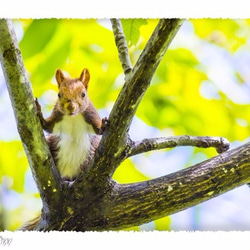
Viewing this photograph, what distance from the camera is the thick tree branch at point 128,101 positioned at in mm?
931

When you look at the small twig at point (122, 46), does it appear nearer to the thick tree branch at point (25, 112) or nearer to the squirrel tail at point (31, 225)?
the thick tree branch at point (25, 112)

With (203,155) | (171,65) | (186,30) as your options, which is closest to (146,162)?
(203,155)

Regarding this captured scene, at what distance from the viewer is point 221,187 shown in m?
1.06

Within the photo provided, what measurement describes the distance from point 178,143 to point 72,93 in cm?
29

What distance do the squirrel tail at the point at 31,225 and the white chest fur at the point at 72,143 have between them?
140mm

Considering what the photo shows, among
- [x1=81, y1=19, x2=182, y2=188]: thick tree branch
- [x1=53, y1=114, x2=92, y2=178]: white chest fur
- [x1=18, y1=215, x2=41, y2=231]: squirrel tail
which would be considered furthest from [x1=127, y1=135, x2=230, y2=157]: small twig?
[x1=18, y1=215, x2=41, y2=231]: squirrel tail

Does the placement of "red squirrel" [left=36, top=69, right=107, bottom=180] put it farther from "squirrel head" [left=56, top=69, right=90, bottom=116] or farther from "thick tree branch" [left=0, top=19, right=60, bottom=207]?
"thick tree branch" [left=0, top=19, right=60, bottom=207]

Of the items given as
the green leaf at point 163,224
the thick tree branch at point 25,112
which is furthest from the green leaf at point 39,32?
the green leaf at point 163,224

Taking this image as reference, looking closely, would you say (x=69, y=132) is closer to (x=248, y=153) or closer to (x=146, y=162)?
(x=146, y=162)

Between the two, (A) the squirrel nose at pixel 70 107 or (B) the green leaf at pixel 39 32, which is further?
(B) the green leaf at pixel 39 32

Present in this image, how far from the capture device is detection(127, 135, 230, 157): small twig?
111 cm

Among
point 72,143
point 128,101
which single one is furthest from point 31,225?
point 128,101

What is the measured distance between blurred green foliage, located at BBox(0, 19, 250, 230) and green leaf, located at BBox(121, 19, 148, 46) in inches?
1.7

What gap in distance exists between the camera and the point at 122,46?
1.09 m
